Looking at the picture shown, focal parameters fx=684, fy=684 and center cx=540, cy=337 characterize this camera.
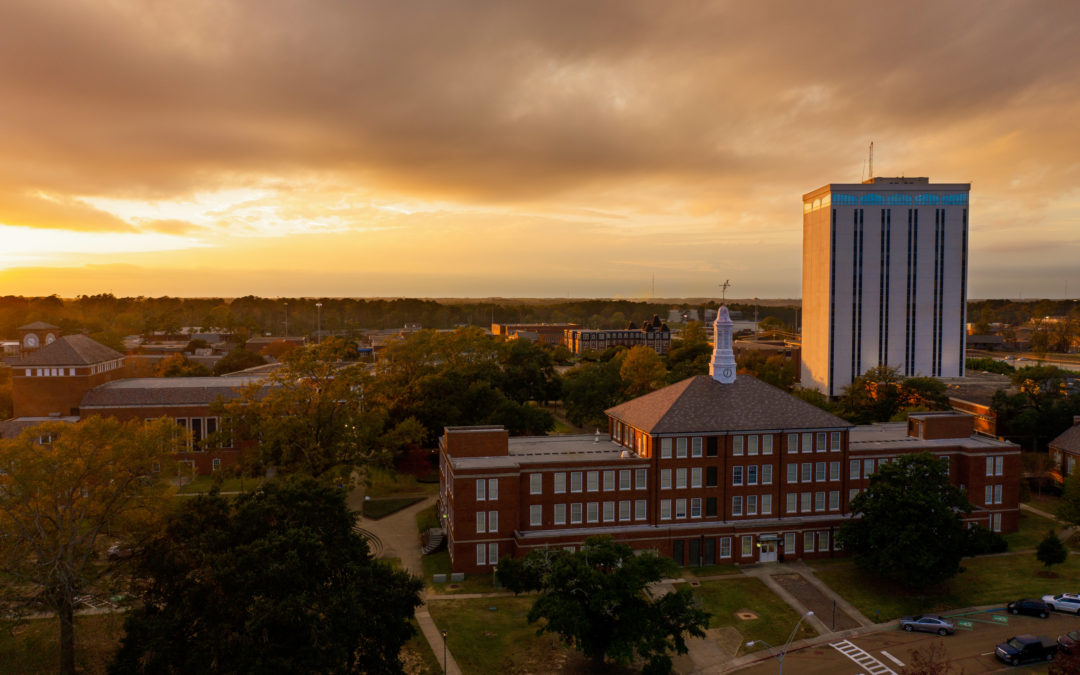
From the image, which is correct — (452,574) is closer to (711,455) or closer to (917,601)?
(711,455)

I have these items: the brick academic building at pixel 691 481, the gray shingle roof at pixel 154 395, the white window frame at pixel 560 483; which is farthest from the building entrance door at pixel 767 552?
the gray shingle roof at pixel 154 395

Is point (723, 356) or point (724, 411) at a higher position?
point (723, 356)

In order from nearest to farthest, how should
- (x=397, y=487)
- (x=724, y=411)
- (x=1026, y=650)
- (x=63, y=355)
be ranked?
(x=1026, y=650), (x=724, y=411), (x=397, y=487), (x=63, y=355)

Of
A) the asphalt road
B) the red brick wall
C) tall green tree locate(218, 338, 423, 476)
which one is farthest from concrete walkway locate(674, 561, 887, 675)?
the red brick wall

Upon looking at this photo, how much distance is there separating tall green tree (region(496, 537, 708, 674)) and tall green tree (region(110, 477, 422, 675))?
8413 mm

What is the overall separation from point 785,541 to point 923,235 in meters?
96.2

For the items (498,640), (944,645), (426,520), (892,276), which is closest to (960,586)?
(944,645)

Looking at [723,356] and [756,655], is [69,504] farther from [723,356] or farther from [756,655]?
[723,356]

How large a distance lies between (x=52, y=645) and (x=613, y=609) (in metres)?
37.3

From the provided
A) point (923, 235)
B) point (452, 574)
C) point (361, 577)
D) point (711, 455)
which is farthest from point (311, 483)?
point (923, 235)

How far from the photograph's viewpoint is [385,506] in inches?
2901

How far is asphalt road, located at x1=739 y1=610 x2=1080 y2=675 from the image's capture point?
139ft

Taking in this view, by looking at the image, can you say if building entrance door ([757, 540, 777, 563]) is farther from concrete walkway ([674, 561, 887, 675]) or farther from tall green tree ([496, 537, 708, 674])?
tall green tree ([496, 537, 708, 674])

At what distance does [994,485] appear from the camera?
65375 millimetres
